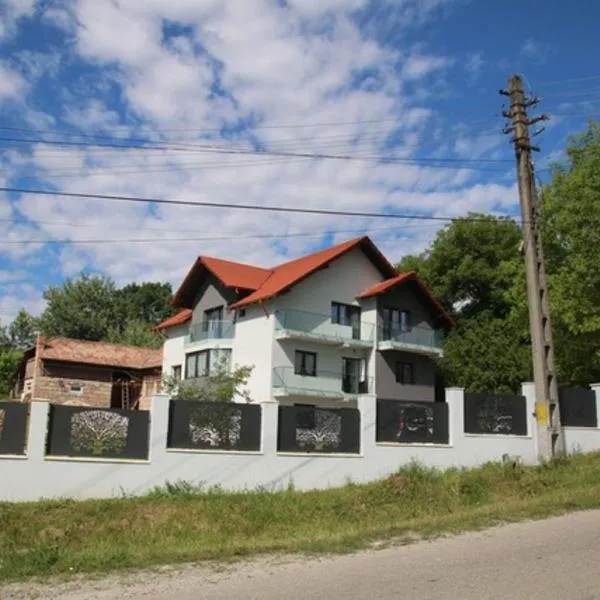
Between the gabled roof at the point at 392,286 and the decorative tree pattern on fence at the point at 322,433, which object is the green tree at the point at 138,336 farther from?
the decorative tree pattern on fence at the point at 322,433

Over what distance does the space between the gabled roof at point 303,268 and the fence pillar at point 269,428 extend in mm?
14882

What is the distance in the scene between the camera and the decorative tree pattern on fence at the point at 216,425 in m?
17.6

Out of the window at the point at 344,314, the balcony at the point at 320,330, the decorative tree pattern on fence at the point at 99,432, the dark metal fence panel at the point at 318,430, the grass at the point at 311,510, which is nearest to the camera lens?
the grass at the point at 311,510

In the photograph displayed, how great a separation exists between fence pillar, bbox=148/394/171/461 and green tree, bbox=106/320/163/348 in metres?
41.1

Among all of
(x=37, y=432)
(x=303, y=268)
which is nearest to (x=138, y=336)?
(x=303, y=268)

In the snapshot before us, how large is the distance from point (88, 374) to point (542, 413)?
1236 inches

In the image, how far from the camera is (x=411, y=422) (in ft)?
65.5

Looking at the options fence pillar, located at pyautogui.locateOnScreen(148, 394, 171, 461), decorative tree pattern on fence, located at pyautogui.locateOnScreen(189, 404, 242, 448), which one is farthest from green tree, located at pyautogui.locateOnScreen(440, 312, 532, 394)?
fence pillar, located at pyautogui.locateOnScreen(148, 394, 171, 461)

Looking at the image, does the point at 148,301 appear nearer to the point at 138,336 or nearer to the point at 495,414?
the point at 138,336

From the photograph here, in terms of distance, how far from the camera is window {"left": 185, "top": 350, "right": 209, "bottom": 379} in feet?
118

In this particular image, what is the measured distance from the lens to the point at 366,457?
1909cm

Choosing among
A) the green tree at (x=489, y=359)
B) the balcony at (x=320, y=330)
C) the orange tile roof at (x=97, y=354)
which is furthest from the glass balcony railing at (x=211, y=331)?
the green tree at (x=489, y=359)

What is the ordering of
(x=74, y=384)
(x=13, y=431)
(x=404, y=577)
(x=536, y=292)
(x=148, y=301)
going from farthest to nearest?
(x=148, y=301) < (x=74, y=384) < (x=536, y=292) < (x=13, y=431) < (x=404, y=577)

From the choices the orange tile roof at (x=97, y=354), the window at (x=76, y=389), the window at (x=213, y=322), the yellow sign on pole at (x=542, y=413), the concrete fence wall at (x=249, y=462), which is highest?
the window at (x=213, y=322)
